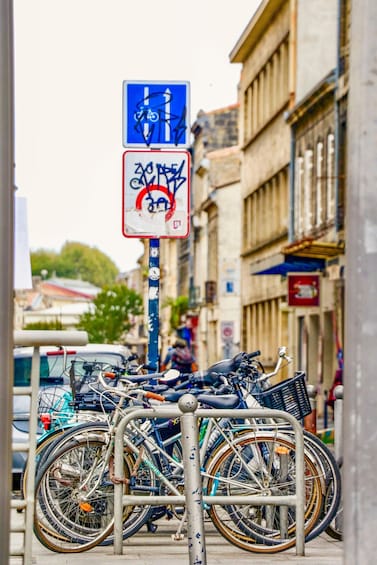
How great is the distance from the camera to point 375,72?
15.3ft

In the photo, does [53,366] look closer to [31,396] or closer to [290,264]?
[31,396]

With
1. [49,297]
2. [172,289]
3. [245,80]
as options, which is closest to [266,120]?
[245,80]

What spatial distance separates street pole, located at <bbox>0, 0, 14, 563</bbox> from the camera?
188 inches

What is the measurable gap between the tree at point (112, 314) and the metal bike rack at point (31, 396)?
11091cm

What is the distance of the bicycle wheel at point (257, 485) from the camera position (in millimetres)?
9539

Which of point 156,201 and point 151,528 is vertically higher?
point 156,201

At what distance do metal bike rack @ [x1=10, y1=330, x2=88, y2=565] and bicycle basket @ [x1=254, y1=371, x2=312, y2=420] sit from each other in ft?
9.18

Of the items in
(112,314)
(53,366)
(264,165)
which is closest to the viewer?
(53,366)

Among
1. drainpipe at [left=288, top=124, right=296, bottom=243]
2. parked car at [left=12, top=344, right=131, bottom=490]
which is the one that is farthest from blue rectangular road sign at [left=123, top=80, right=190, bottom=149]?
drainpipe at [left=288, top=124, right=296, bottom=243]

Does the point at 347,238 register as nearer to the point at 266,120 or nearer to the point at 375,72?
the point at 375,72

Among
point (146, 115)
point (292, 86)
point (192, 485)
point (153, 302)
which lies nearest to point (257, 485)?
point (192, 485)

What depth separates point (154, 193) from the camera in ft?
39.0

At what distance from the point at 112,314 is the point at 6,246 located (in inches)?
4647

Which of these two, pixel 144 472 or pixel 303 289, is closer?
pixel 144 472
